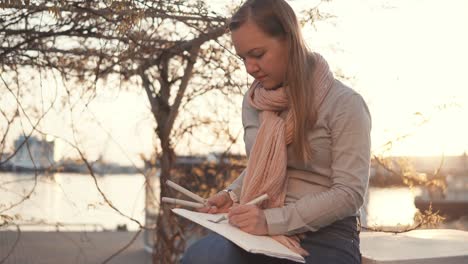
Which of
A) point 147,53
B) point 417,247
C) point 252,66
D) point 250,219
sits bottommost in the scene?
point 417,247

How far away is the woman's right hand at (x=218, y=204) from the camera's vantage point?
2.09 metres

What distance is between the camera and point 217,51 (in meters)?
3.83

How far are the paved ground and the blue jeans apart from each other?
2586mm

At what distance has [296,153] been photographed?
1.90 m

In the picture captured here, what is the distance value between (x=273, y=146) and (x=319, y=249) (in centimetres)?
29

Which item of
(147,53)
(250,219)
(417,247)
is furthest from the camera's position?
(147,53)

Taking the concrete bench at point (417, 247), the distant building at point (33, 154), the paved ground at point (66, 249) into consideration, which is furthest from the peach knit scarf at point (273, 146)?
the paved ground at point (66, 249)

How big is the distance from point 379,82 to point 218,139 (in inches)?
40.3

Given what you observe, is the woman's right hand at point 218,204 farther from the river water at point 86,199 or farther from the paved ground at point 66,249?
the paved ground at point 66,249

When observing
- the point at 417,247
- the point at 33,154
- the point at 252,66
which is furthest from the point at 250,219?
the point at 33,154

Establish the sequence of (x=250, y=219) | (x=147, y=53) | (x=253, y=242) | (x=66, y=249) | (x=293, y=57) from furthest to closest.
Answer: (x=66, y=249) → (x=147, y=53) → (x=293, y=57) → (x=250, y=219) → (x=253, y=242)

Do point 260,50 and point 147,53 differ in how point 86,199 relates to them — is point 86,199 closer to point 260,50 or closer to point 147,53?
point 147,53

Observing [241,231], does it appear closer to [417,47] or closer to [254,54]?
[254,54]

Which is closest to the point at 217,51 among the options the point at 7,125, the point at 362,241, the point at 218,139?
the point at 218,139
